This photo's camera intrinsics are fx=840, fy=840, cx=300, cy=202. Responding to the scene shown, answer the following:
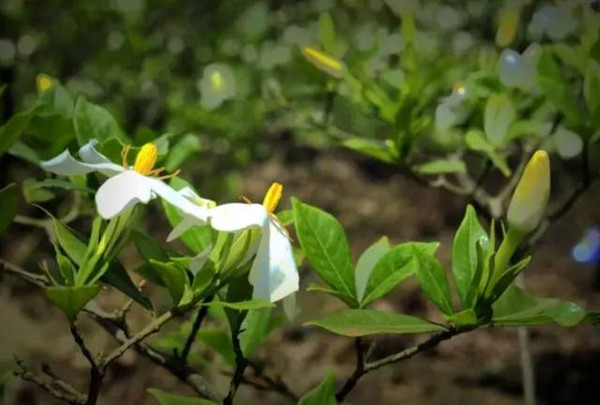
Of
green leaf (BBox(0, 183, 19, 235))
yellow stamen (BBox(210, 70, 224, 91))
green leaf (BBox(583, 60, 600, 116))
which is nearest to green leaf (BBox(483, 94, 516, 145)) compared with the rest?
green leaf (BBox(583, 60, 600, 116))

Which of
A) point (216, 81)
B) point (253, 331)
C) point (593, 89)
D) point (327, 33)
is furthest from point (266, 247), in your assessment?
point (216, 81)

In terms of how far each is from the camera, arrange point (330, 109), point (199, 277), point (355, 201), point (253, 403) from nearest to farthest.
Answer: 1. point (199, 277)
2. point (330, 109)
3. point (253, 403)
4. point (355, 201)

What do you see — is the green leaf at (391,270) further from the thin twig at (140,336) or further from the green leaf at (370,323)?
the thin twig at (140,336)

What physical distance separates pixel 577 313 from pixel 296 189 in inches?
143

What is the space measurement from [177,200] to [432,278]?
8.0 inches

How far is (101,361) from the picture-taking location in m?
0.62

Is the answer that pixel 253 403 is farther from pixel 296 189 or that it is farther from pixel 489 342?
pixel 296 189

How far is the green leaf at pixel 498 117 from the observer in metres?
1.04

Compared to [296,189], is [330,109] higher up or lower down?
higher up

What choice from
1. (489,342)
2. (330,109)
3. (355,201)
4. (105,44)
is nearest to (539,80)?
(330,109)

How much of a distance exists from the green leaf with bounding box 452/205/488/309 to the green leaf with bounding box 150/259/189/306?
0.20 m

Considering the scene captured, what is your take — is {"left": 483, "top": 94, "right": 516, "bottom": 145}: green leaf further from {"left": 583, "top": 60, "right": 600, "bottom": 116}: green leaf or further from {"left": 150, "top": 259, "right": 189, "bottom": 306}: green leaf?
{"left": 150, "top": 259, "right": 189, "bottom": 306}: green leaf

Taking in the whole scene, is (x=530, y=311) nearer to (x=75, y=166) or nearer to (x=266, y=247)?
(x=266, y=247)

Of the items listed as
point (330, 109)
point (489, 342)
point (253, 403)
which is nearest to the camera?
point (330, 109)
